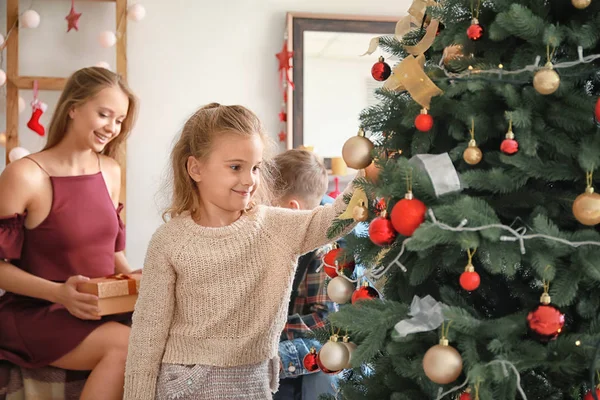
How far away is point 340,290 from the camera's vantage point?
1.34 meters

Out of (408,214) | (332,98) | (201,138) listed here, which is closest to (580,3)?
(408,214)

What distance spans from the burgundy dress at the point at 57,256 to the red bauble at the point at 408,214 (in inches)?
50.9

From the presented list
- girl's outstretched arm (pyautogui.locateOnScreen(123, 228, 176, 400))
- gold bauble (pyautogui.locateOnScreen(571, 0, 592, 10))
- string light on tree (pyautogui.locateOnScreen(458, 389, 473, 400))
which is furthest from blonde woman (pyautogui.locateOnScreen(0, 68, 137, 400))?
gold bauble (pyautogui.locateOnScreen(571, 0, 592, 10))

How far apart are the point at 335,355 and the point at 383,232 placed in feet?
0.86

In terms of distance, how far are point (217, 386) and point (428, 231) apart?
0.79m

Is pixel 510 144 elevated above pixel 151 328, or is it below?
above

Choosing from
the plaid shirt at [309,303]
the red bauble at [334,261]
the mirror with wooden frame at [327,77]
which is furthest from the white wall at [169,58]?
the red bauble at [334,261]

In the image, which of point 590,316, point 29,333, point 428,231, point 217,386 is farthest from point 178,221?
point 590,316

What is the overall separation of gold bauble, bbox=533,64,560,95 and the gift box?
132 cm

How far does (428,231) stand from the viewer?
3.19ft

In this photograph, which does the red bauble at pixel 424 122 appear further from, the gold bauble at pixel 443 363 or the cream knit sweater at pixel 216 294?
the cream knit sweater at pixel 216 294

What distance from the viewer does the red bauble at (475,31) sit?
1.08 metres

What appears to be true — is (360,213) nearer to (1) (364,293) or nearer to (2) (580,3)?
(1) (364,293)

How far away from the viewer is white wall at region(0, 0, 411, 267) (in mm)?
3607
